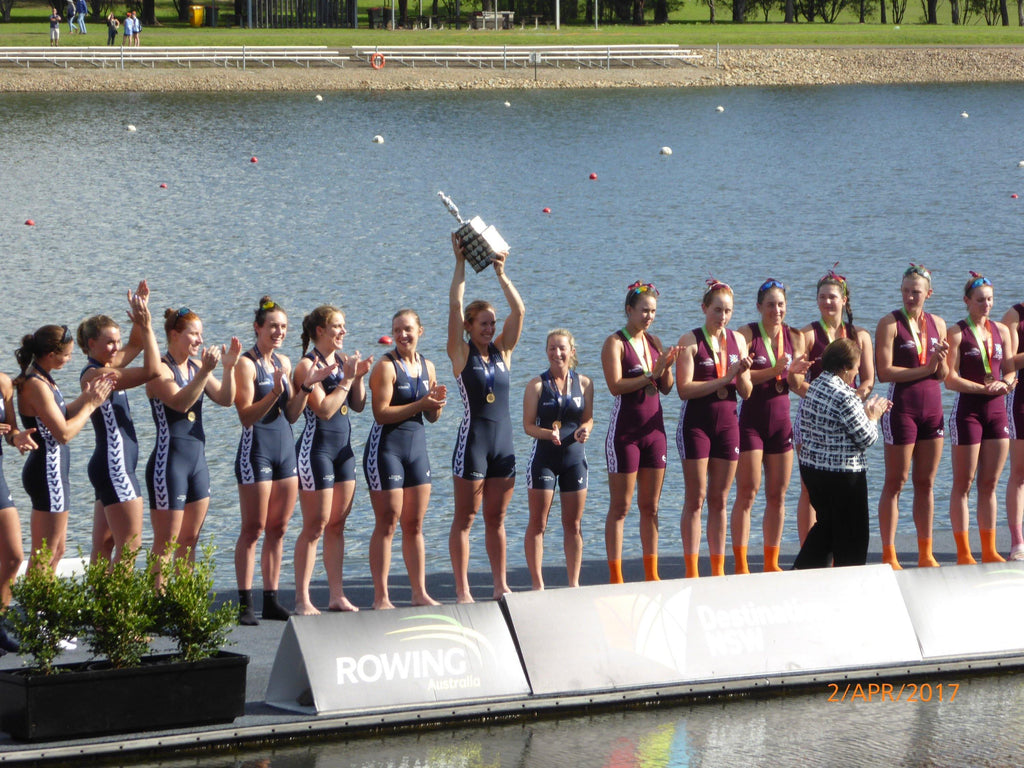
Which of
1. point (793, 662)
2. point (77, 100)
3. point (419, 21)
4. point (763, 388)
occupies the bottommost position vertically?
point (793, 662)

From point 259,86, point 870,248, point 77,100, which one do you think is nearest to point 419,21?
point 259,86

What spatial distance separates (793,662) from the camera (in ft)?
27.1

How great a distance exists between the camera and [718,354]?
9727mm

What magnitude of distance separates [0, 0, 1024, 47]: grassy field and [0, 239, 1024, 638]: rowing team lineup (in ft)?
188

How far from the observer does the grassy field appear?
66.2 m

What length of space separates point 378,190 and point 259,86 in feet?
74.0

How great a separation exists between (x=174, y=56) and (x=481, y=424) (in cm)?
5350

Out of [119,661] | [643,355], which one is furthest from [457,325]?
[119,661]

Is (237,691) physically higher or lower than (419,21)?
lower

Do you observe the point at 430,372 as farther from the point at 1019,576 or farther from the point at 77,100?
the point at 77,100

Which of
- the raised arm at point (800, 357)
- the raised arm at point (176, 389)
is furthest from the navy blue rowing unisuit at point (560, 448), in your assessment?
the raised arm at point (176, 389)

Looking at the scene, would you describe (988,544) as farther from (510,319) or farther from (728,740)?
(510,319)

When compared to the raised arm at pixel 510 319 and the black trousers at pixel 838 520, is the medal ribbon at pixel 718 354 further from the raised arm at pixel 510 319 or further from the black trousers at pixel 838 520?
the raised arm at pixel 510 319
